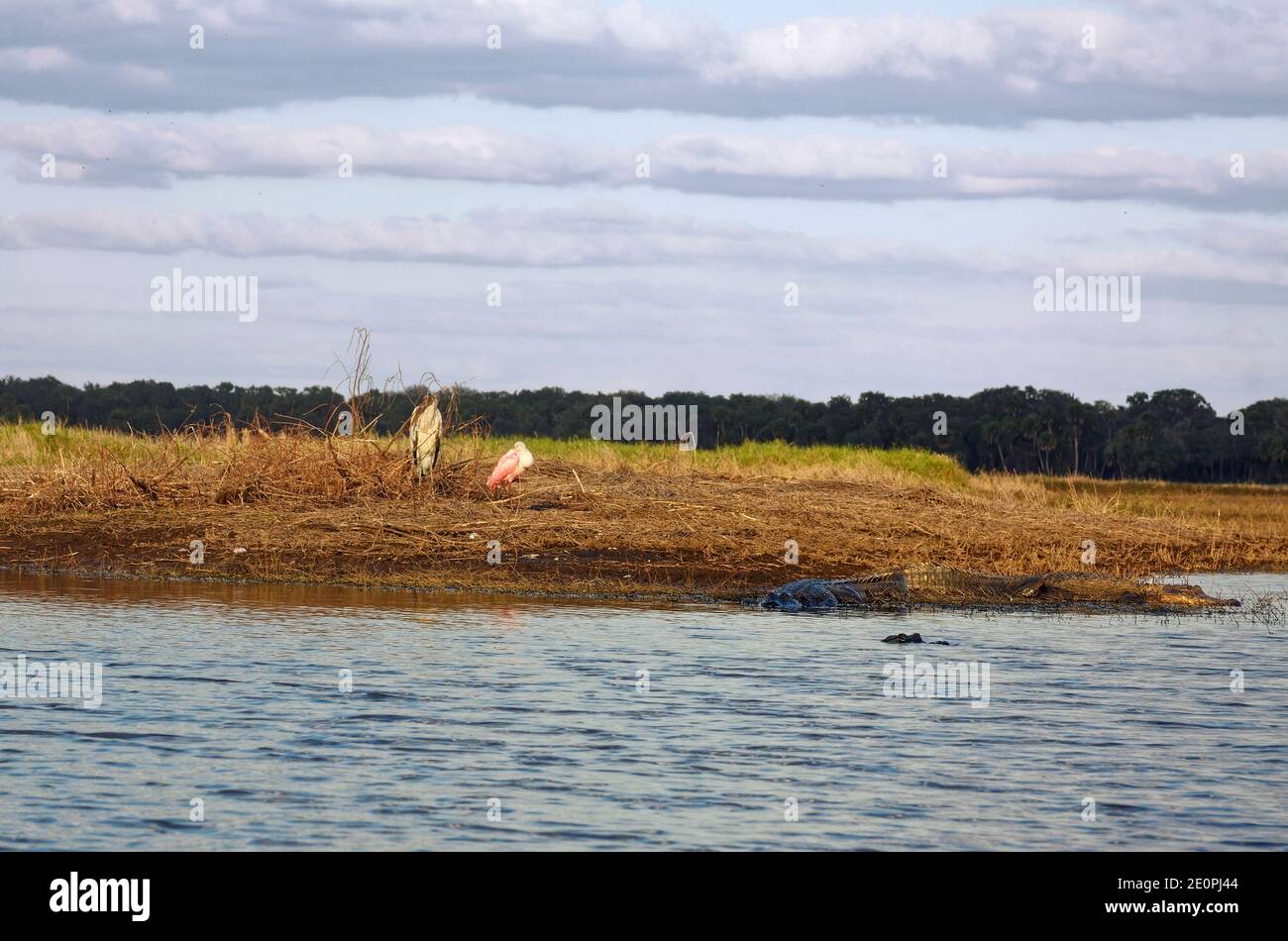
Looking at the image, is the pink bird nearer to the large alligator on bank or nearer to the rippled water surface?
the large alligator on bank

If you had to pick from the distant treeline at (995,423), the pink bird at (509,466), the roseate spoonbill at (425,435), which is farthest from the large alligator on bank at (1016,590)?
the distant treeline at (995,423)

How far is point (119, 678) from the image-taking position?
10.1 meters

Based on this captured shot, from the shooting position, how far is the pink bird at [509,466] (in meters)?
20.5

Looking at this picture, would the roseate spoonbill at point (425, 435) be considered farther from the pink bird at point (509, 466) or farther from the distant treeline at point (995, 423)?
the distant treeline at point (995, 423)

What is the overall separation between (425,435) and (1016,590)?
318 inches

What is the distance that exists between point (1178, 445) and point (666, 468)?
44.4m

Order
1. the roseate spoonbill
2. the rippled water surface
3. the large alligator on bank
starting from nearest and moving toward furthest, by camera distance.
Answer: the rippled water surface
the large alligator on bank
the roseate spoonbill

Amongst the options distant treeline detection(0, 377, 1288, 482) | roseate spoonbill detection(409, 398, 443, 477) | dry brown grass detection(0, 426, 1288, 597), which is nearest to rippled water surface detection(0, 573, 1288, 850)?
dry brown grass detection(0, 426, 1288, 597)

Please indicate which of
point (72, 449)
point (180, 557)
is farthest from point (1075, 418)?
point (180, 557)

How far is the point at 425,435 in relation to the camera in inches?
797

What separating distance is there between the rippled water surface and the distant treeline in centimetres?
3615

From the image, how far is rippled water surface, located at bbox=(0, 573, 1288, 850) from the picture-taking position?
692 cm
